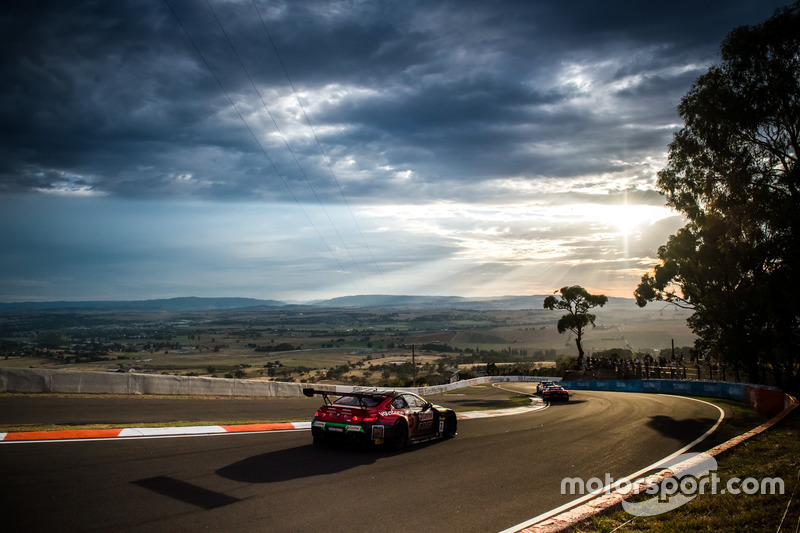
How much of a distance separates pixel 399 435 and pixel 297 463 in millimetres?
2941

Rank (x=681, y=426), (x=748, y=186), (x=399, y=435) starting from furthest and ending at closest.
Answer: (x=748, y=186) < (x=681, y=426) < (x=399, y=435)

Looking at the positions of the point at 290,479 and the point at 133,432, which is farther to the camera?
the point at 133,432

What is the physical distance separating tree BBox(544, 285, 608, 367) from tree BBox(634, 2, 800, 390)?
3313cm

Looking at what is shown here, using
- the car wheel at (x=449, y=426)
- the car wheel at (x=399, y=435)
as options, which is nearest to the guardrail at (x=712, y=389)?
the car wheel at (x=449, y=426)

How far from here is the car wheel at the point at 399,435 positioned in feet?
36.3

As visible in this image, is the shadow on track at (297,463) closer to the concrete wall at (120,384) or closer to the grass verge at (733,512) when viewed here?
the grass verge at (733,512)

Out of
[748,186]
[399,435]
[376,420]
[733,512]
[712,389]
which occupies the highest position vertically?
[748,186]

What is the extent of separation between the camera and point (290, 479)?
25.9 feet

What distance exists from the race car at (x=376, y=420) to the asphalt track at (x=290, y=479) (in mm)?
348

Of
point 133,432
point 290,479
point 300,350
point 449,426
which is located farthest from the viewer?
point 300,350

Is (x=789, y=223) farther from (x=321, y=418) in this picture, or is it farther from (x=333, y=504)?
(x=333, y=504)

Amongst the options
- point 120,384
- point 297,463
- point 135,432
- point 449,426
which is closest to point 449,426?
point 449,426

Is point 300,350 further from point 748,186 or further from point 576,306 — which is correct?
point 748,186

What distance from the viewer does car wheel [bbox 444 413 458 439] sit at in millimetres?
13312
